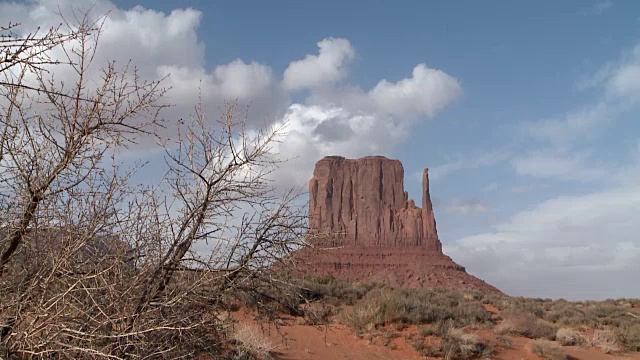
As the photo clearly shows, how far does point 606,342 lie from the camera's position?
64.5ft

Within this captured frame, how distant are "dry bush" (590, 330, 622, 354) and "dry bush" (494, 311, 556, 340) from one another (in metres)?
1.40

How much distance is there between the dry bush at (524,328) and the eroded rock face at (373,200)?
224 feet

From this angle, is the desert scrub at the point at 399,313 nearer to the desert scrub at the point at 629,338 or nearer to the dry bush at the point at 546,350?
the dry bush at the point at 546,350

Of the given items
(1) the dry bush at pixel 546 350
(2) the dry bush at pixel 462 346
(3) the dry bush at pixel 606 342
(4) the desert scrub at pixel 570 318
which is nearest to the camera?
(2) the dry bush at pixel 462 346

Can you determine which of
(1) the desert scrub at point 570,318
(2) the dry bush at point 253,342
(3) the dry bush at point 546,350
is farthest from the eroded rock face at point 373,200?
(2) the dry bush at point 253,342

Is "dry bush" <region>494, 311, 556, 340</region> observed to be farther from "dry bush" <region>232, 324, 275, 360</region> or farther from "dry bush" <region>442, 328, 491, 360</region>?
"dry bush" <region>232, 324, 275, 360</region>

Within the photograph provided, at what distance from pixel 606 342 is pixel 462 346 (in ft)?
22.2

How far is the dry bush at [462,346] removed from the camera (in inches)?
639

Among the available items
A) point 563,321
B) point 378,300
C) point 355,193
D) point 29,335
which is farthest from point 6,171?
point 355,193

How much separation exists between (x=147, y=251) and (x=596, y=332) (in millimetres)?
20458

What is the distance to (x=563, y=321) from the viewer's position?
79.6ft

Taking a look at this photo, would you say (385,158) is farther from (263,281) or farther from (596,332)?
(263,281)

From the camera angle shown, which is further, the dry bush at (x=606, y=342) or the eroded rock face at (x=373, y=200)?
the eroded rock face at (x=373, y=200)

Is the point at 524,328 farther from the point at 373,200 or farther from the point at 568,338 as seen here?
the point at 373,200
